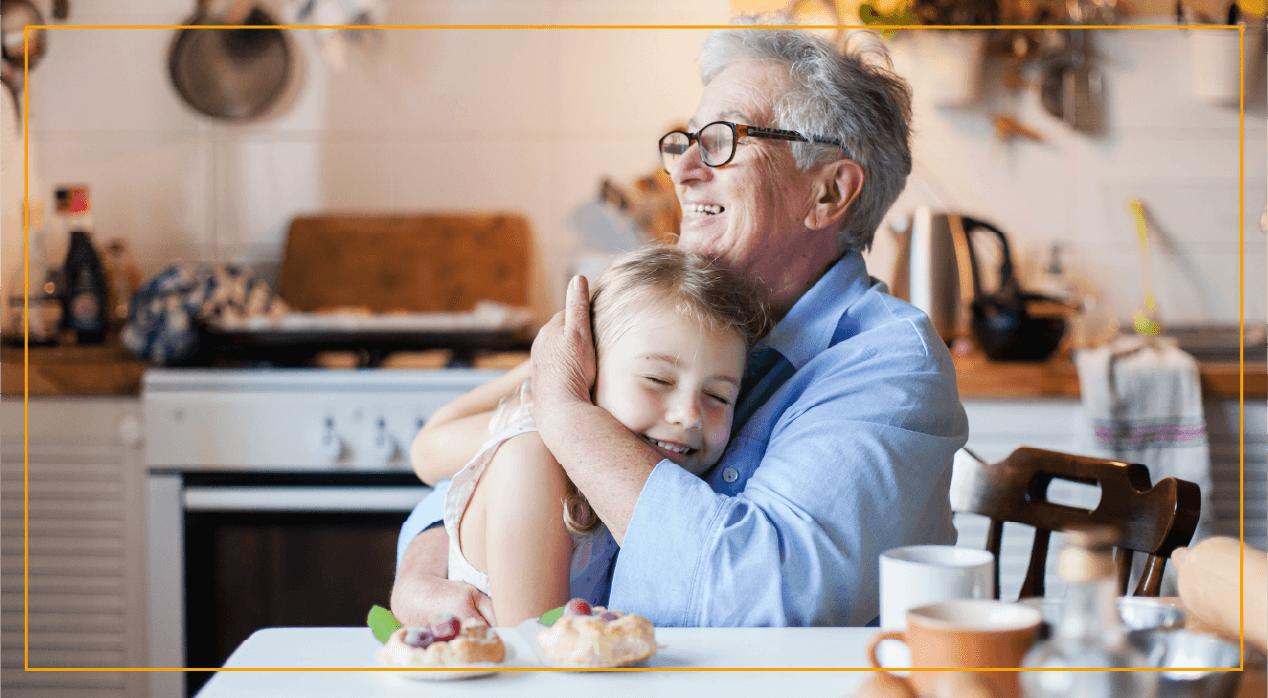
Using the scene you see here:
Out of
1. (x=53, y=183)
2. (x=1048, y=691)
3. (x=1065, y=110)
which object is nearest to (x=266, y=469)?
(x=53, y=183)

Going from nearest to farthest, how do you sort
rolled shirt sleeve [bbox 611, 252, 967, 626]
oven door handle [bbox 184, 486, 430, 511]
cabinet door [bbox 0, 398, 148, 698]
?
rolled shirt sleeve [bbox 611, 252, 967, 626] → oven door handle [bbox 184, 486, 430, 511] → cabinet door [bbox 0, 398, 148, 698]

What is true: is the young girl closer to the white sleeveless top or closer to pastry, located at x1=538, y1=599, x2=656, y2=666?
the white sleeveless top

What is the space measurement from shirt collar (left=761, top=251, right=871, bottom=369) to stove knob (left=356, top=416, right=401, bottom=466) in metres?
0.87

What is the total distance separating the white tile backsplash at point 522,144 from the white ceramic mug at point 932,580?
1.56 meters

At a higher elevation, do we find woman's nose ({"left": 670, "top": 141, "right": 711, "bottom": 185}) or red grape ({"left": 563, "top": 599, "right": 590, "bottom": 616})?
woman's nose ({"left": 670, "top": 141, "right": 711, "bottom": 185})

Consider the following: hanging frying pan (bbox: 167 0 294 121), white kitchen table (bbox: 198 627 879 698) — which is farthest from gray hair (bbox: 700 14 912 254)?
hanging frying pan (bbox: 167 0 294 121)

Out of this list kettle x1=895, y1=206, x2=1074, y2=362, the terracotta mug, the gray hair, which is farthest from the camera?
kettle x1=895, y1=206, x2=1074, y2=362

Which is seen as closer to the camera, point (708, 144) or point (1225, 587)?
point (1225, 587)

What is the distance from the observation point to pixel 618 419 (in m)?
0.67

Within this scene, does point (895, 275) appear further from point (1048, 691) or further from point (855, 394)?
point (1048, 691)

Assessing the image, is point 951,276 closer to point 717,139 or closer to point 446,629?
point 717,139

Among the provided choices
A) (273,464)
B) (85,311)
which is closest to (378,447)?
(273,464)

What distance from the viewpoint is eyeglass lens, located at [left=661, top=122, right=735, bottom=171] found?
0.74 metres

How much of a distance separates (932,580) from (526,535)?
298 millimetres
